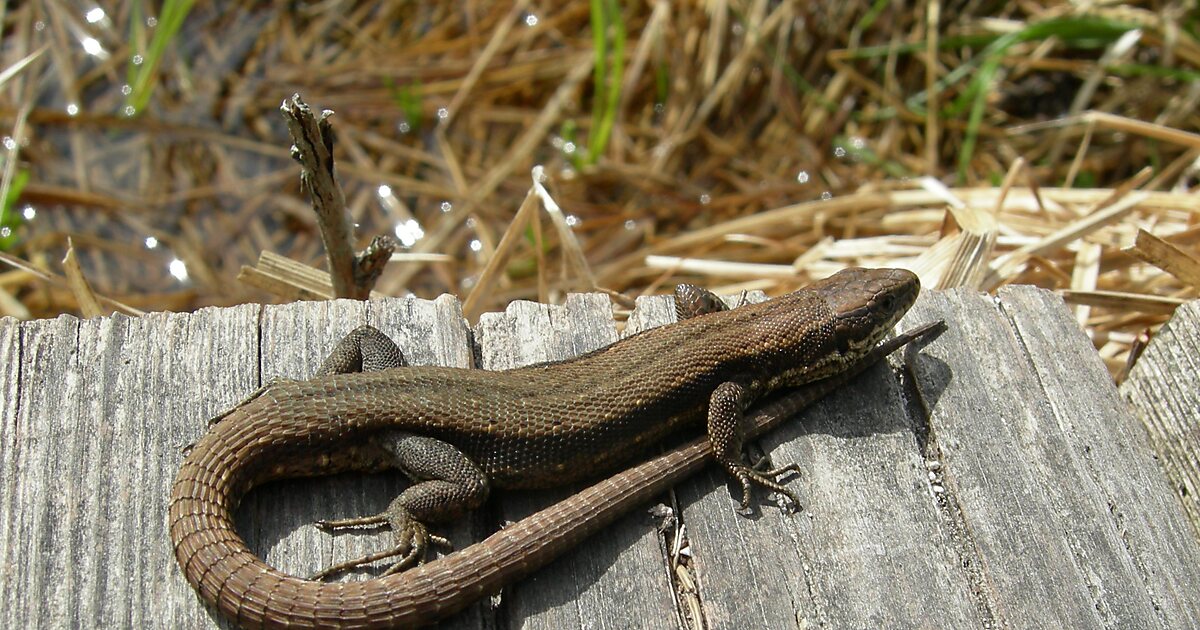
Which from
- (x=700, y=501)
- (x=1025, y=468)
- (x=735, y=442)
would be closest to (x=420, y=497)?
(x=700, y=501)

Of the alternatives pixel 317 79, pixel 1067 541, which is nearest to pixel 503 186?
pixel 317 79

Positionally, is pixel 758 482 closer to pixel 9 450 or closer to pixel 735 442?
pixel 735 442

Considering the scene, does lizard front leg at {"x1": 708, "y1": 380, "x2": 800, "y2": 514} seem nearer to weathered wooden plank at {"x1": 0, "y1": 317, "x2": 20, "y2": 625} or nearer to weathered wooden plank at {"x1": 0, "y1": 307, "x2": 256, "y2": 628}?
weathered wooden plank at {"x1": 0, "y1": 307, "x2": 256, "y2": 628}

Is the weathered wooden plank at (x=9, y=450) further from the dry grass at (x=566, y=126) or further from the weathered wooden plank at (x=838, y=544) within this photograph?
the dry grass at (x=566, y=126)

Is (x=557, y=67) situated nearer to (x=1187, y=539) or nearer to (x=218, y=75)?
(x=218, y=75)

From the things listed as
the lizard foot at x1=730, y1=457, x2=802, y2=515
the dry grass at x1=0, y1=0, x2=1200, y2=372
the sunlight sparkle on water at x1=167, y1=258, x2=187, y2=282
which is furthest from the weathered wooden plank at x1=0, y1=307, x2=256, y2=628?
the sunlight sparkle on water at x1=167, y1=258, x2=187, y2=282
